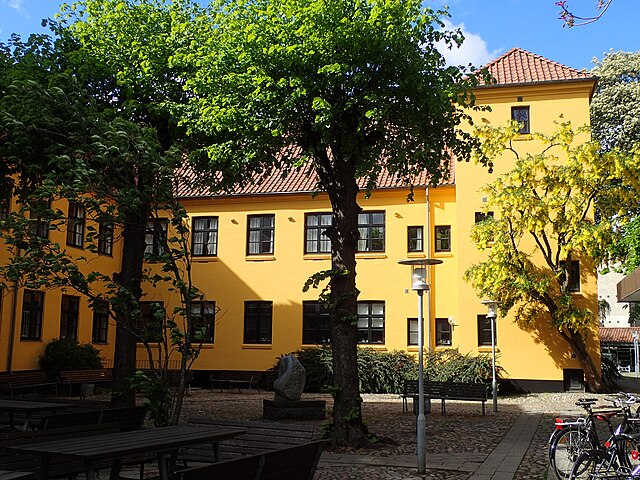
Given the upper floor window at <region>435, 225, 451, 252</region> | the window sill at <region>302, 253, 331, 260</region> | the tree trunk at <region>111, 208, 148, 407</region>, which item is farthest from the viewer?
the window sill at <region>302, 253, 331, 260</region>

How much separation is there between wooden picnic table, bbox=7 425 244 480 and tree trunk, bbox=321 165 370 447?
4.91 metres

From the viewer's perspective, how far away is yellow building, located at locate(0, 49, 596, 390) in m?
23.7

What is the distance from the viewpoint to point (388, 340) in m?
26.0

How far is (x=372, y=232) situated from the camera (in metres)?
27.0

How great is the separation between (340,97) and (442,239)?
15349 millimetres

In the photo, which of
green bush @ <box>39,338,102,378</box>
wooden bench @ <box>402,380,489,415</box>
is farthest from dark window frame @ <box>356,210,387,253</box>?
green bush @ <box>39,338,102,378</box>

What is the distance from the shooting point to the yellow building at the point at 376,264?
77.8ft

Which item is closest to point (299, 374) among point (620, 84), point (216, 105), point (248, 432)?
point (216, 105)

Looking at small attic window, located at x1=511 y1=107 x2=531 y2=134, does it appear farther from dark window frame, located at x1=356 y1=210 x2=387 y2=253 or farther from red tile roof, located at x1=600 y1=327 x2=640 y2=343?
red tile roof, located at x1=600 y1=327 x2=640 y2=343

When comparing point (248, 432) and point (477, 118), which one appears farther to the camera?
point (477, 118)

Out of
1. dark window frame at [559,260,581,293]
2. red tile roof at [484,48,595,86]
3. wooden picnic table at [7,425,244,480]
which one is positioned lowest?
wooden picnic table at [7,425,244,480]

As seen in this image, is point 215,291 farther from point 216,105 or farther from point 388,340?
point 216,105

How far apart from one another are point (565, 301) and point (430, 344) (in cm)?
526

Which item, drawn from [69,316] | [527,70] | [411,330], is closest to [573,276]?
[411,330]
